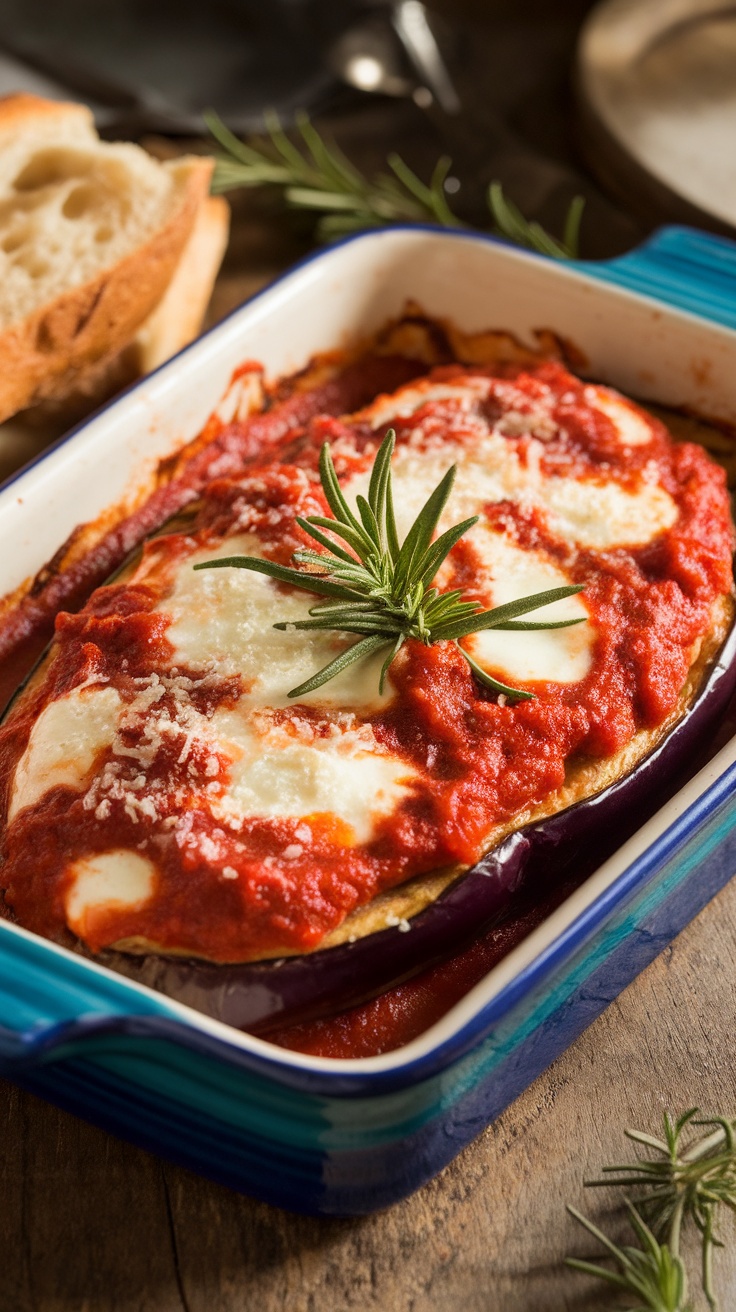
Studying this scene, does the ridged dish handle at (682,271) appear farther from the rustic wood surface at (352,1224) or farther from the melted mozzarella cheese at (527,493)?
the rustic wood surface at (352,1224)

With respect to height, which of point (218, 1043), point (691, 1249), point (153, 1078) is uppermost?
point (218, 1043)

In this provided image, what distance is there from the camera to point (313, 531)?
7.11ft

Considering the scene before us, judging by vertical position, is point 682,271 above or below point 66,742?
below

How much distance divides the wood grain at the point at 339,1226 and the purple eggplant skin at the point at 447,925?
0.89ft

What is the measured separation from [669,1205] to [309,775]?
0.78 metres

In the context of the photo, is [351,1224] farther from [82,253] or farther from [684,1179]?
[82,253]

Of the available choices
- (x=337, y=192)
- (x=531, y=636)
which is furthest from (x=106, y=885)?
(x=337, y=192)

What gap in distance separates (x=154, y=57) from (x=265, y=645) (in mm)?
2892

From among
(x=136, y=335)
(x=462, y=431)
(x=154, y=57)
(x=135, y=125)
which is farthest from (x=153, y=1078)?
(x=154, y=57)

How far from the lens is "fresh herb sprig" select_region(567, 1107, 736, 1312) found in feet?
5.54

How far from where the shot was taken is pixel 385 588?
7.01 ft

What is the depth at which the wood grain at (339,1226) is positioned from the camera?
178 cm

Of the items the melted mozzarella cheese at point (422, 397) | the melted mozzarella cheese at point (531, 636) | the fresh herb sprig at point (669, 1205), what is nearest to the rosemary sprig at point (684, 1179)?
the fresh herb sprig at point (669, 1205)

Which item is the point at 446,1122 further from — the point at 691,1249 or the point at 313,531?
the point at 313,531
